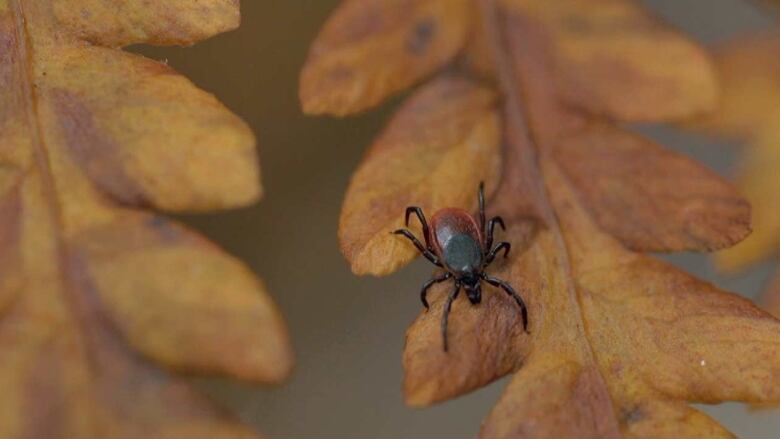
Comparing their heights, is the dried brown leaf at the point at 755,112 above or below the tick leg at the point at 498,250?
below

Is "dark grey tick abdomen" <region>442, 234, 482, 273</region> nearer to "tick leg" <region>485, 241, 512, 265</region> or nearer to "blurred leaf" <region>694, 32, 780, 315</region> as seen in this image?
"tick leg" <region>485, 241, 512, 265</region>

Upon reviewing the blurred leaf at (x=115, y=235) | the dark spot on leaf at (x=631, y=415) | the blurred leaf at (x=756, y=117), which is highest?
the blurred leaf at (x=115, y=235)

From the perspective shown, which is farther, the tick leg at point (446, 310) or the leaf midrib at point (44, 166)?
the tick leg at point (446, 310)

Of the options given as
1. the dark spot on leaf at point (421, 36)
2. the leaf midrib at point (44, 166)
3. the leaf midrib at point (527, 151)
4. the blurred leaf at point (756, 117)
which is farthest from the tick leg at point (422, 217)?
the blurred leaf at point (756, 117)

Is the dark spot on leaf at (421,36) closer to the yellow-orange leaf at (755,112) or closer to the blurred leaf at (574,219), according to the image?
the blurred leaf at (574,219)

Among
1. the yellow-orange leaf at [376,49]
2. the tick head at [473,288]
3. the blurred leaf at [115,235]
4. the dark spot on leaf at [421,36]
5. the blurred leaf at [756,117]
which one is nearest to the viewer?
the blurred leaf at [115,235]

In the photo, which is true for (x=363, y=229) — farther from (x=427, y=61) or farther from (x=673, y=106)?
(x=673, y=106)

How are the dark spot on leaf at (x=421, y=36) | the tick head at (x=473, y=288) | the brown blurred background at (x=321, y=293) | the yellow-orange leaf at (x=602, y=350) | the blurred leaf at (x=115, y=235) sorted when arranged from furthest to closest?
the brown blurred background at (x=321, y=293), the dark spot on leaf at (x=421, y=36), the tick head at (x=473, y=288), the yellow-orange leaf at (x=602, y=350), the blurred leaf at (x=115, y=235)
